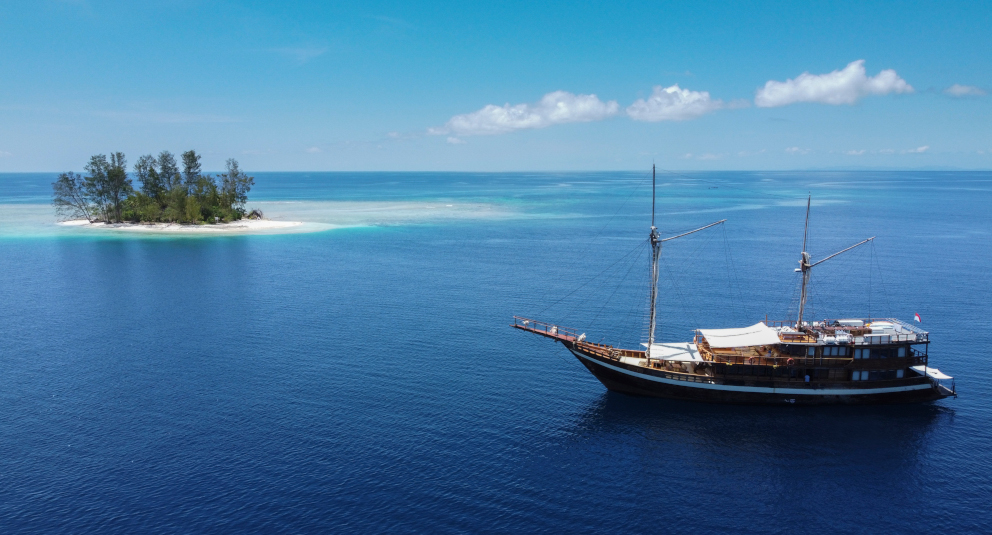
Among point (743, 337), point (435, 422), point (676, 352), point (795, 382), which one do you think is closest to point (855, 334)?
point (795, 382)

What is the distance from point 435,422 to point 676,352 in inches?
1157

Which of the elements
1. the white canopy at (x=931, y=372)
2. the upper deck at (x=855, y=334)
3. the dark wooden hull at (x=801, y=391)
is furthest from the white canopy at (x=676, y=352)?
the white canopy at (x=931, y=372)

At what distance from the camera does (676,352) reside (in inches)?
2918

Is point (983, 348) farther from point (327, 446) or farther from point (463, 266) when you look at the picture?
point (463, 266)

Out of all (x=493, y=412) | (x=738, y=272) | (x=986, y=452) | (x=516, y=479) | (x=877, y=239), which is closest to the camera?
(x=516, y=479)

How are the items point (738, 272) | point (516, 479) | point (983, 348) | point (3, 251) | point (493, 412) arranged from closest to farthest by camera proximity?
point (516, 479), point (493, 412), point (983, 348), point (738, 272), point (3, 251)

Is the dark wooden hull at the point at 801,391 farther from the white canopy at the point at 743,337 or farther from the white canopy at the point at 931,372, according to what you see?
the white canopy at the point at 743,337

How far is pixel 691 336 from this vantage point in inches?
3467

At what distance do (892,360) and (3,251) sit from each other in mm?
189034

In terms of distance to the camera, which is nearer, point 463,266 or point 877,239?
point 463,266

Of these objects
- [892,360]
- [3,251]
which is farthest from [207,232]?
[892,360]

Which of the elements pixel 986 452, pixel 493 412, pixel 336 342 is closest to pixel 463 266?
pixel 336 342

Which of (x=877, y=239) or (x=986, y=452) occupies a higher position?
(x=877, y=239)

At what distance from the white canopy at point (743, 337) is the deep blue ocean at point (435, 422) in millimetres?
7181
